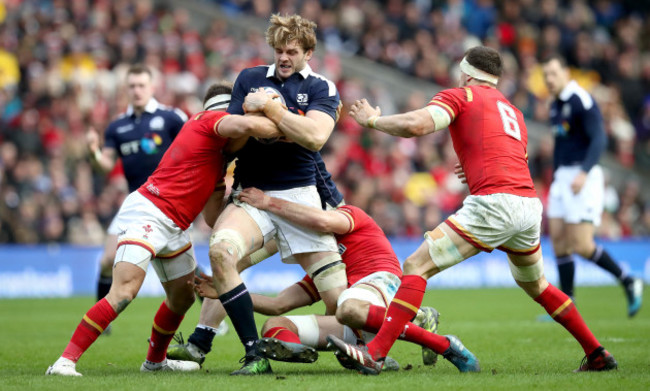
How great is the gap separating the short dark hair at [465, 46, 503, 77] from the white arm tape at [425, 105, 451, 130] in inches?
24.7

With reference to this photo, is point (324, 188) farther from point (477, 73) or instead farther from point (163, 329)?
point (163, 329)

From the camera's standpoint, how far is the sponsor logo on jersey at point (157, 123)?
10547 millimetres

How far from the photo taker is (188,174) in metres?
7.34

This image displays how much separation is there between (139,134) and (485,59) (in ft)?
→ 15.5

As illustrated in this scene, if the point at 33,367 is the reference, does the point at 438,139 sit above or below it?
below

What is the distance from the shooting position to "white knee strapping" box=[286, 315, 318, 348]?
7469 millimetres

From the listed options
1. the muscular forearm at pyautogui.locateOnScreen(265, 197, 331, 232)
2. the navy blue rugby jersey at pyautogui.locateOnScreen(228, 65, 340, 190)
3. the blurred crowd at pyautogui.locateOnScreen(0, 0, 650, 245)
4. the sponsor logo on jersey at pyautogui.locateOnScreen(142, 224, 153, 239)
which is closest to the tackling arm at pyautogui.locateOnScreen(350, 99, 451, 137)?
the navy blue rugby jersey at pyautogui.locateOnScreen(228, 65, 340, 190)

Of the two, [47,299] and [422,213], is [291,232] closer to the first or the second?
[47,299]

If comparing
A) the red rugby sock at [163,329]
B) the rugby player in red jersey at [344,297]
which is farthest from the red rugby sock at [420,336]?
the red rugby sock at [163,329]

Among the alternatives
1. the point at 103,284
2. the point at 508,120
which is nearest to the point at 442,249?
the point at 508,120

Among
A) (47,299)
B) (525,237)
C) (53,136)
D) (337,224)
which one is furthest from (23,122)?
(525,237)

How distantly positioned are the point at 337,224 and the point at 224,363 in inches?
65.6

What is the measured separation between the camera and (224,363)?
8.17 meters

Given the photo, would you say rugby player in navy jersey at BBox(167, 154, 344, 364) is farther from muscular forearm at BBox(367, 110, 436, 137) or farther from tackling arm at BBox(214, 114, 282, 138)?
muscular forearm at BBox(367, 110, 436, 137)
